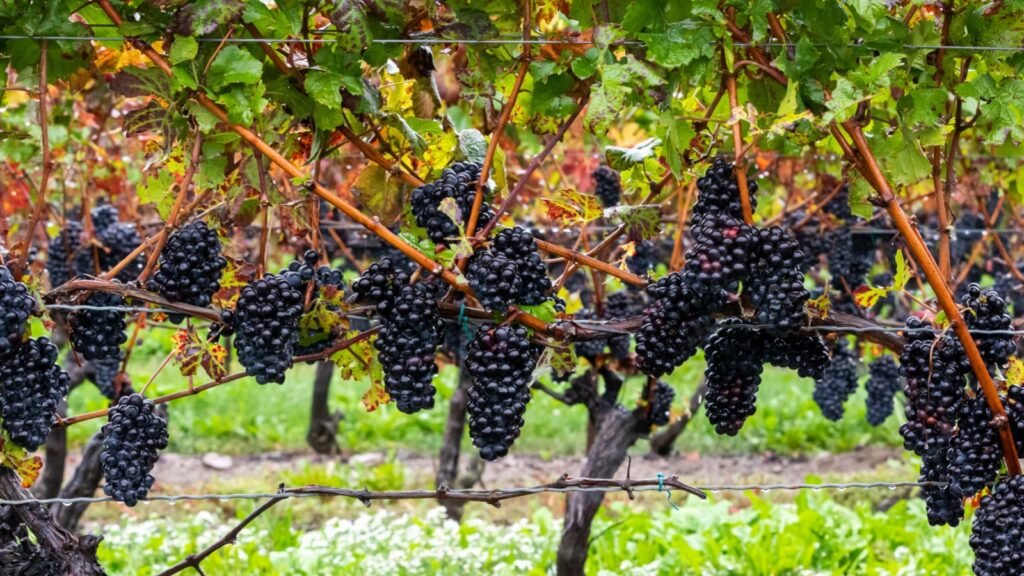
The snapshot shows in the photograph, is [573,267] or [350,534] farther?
[350,534]

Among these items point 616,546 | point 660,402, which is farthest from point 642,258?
point 616,546

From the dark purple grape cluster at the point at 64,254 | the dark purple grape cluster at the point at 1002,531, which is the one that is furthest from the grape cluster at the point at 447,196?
the dark purple grape cluster at the point at 64,254

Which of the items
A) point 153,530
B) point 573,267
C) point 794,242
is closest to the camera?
point 794,242

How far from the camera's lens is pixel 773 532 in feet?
17.3

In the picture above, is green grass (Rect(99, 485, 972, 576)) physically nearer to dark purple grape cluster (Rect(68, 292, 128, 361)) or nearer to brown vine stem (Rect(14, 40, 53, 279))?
dark purple grape cluster (Rect(68, 292, 128, 361))

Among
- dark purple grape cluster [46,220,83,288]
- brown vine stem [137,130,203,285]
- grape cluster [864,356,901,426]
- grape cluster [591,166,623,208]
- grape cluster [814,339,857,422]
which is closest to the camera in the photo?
brown vine stem [137,130,203,285]

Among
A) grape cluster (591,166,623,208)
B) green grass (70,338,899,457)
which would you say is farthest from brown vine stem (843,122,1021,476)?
green grass (70,338,899,457)

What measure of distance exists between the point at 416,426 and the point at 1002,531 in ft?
23.5

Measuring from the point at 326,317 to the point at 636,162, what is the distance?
0.80m

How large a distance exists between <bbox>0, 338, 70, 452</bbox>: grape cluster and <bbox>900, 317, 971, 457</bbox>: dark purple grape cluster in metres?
1.75

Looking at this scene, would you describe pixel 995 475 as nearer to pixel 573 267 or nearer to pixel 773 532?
pixel 573 267

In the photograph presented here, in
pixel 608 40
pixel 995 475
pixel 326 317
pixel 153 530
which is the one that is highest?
pixel 608 40

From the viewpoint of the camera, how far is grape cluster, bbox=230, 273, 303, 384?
2170 millimetres

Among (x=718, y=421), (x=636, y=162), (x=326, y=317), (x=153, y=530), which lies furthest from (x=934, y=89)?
(x=153, y=530)
